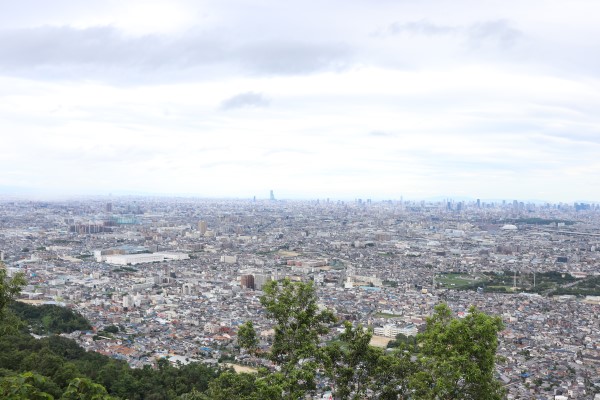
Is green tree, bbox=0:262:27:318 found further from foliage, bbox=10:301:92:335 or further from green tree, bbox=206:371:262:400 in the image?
foliage, bbox=10:301:92:335

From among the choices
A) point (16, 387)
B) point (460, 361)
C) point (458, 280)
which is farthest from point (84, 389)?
point (458, 280)

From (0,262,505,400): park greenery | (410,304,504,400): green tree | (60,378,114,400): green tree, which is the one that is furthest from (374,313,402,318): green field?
(60,378,114,400): green tree

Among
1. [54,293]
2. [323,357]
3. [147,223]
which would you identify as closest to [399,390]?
[323,357]

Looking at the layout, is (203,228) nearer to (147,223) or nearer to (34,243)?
(147,223)

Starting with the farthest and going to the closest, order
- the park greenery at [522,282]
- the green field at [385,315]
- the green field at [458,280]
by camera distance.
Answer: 1. the green field at [458,280]
2. the park greenery at [522,282]
3. the green field at [385,315]

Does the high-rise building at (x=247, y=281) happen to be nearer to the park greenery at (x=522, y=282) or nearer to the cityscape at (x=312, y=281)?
the cityscape at (x=312, y=281)

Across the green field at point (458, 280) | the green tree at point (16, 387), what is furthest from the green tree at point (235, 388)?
the green field at point (458, 280)
